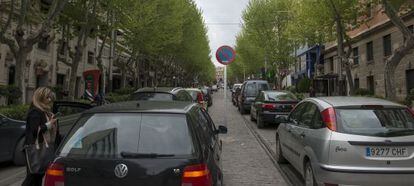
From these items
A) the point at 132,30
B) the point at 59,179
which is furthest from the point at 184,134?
the point at 132,30

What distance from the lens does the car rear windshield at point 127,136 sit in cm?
388

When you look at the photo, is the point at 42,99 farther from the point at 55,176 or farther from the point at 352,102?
the point at 352,102

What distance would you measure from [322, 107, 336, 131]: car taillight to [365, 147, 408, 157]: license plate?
1.68ft

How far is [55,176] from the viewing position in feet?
12.5

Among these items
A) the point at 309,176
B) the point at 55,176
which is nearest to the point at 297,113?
the point at 309,176

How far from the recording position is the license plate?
17.3 ft

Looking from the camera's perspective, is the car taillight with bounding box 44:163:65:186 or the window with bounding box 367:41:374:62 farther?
the window with bounding box 367:41:374:62

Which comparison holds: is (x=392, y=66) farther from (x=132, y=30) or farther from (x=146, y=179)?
(x=132, y=30)

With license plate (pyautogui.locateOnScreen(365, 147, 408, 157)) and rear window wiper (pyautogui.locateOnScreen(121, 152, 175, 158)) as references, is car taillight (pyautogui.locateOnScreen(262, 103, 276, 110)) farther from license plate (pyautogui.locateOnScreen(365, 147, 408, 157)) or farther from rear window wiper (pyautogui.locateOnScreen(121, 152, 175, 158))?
rear window wiper (pyautogui.locateOnScreen(121, 152, 175, 158))

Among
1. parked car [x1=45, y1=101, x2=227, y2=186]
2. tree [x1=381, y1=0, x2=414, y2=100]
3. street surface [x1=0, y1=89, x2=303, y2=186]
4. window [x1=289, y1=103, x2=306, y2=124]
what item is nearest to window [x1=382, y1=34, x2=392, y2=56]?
tree [x1=381, y1=0, x2=414, y2=100]

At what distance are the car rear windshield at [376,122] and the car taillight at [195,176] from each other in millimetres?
2442

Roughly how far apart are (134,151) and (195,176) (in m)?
0.60

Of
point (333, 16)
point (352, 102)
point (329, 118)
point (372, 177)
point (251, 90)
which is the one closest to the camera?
point (372, 177)

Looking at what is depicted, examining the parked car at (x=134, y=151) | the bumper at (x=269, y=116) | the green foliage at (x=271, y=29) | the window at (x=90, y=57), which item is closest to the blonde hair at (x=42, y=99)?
the parked car at (x=134, y=151)
